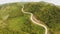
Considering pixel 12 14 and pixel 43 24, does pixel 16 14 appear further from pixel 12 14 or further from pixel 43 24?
pixel 43 24

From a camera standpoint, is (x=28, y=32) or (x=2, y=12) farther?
(x=2, y=12)

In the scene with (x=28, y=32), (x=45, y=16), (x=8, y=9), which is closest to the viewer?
(x=28, y=32)

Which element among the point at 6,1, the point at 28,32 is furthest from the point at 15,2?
the point at 28,32
